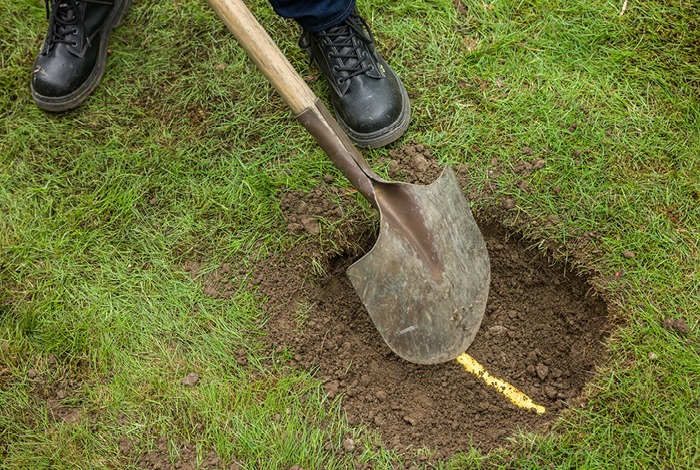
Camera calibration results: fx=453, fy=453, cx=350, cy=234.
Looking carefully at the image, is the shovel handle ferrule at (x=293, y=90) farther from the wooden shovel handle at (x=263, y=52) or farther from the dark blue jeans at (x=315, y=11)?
the dark blue jeans at (x=315, y=11)

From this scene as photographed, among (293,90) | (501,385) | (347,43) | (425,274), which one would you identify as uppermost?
(293,90)

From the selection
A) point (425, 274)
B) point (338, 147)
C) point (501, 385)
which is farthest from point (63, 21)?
point (501, 385)

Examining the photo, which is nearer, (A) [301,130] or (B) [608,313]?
(B) [608,313]

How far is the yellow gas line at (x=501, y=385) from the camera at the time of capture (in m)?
1.92

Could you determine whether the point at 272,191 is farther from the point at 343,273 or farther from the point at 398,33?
the point at 398,33

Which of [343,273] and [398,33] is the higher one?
[398,33]

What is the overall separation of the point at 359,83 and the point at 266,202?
2.43 feet

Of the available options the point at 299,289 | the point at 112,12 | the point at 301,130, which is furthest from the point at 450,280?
the point at 112,12

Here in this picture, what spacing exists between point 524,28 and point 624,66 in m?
0.54

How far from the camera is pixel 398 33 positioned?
8.02ft

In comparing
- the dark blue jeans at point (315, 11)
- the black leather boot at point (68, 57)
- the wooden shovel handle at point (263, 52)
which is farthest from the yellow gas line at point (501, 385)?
the black leather boot at point (68, 57)

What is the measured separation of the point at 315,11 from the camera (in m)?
2.00

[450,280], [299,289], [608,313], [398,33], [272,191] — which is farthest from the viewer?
[398,33]

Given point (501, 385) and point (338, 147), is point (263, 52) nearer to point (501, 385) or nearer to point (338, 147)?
point (338, 147)
